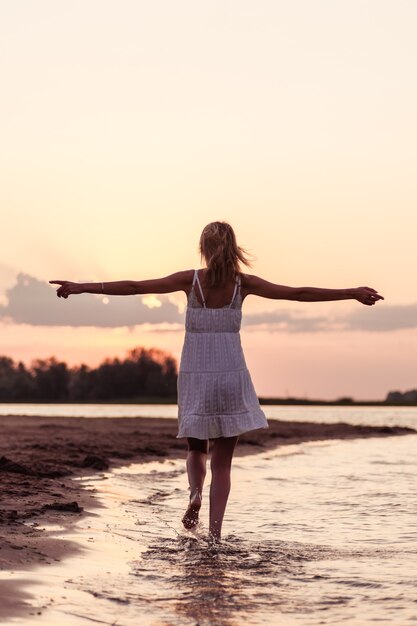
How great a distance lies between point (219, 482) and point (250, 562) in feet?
2.67

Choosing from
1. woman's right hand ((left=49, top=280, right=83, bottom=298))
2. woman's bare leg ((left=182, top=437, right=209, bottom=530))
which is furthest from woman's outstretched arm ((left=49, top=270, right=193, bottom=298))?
woman's bare leg ((left=182, top=437, right=209, bottom=530))

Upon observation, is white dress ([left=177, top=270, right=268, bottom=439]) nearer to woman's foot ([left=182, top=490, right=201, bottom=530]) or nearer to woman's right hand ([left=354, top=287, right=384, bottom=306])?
woman's foot ([left=182, top=490, right=201, bottom=530])

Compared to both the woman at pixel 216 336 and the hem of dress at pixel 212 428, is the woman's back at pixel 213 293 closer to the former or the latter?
the woman at pixel 216 336

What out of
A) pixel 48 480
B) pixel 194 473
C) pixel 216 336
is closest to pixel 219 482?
pixel 194 473

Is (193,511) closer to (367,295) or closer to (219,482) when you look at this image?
(219,482)

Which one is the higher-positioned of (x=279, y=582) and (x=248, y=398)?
(x=248, y=398)

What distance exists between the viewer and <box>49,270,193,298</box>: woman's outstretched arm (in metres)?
6.71

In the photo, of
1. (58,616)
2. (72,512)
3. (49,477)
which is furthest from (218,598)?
(49,477)

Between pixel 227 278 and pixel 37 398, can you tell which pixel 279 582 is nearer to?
pixel 227 278

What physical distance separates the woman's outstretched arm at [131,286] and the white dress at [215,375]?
0.09 meters

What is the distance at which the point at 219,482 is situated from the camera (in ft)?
23.1

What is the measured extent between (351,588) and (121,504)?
4489mm

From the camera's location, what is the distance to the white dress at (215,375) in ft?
22.5

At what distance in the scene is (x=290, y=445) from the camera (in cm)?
2445
